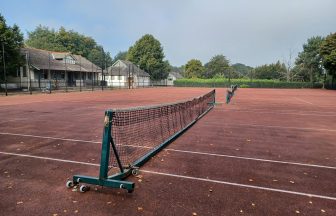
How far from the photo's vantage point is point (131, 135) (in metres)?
9.65

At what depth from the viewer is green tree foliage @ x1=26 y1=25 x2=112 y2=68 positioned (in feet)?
263

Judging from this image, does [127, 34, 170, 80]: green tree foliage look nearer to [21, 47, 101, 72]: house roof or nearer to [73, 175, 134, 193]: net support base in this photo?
[21, 47, 101, 72]: house roof

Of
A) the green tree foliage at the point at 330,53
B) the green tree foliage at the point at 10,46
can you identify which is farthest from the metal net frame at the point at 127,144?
the green tree foliage at the point at 330,53

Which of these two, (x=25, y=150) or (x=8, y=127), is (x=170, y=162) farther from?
(x=8, y=127)

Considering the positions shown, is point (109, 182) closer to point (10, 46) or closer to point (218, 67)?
point (10, 46)

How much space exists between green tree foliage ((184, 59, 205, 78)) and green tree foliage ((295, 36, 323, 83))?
32510mm

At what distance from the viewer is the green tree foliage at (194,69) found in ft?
337

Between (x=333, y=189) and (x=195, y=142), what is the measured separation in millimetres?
4288

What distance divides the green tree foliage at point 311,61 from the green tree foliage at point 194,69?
32.5 meters

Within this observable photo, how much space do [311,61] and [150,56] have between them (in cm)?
4832

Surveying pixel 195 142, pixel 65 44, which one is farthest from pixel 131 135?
pixel 65 44

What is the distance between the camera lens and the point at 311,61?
85750 millimetres

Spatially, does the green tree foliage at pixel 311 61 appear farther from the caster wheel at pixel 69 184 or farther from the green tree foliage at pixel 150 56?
the caster wheel at pixel 69 184

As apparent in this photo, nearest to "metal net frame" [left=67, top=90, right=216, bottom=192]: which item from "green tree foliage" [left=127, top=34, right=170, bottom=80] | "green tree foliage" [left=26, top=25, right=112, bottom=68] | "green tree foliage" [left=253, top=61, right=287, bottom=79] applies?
"green tree foliage" [left=26, top=25, right=112, bottom=68]
